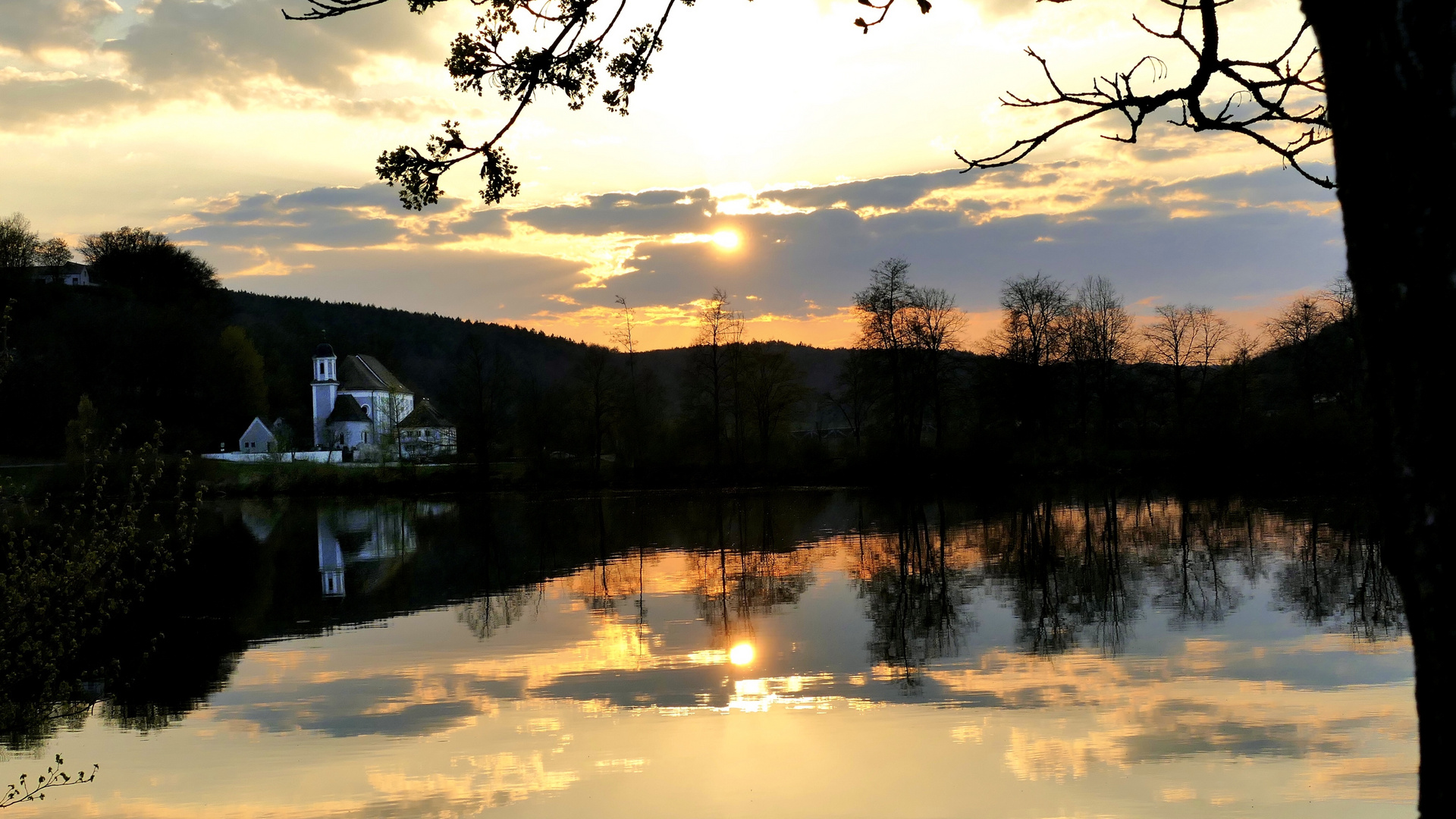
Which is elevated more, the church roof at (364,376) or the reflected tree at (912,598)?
the church roof at (364,376)

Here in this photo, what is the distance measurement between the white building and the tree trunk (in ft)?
306

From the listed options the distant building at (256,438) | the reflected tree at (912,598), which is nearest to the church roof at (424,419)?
the distant building at (256,438)

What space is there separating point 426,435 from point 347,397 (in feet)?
58.9

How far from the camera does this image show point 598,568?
80.4ft

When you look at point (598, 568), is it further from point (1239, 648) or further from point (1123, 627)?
point (1239, 648)

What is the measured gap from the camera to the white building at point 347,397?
321 feet

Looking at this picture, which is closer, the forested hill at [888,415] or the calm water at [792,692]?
the calm water at [792,692]

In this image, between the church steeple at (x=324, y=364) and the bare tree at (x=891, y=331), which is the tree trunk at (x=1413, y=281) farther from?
the church steeple at (x=324, y=364)

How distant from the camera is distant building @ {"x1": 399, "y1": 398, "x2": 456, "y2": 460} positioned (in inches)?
2972

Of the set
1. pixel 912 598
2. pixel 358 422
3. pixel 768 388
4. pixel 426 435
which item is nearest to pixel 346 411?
pixel 358 422

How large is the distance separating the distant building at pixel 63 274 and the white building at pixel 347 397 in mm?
24632

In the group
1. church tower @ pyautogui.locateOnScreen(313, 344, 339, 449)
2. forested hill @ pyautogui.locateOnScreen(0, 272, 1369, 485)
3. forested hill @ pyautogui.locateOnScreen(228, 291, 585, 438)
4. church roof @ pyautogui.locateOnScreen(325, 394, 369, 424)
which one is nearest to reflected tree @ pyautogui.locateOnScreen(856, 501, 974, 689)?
forested hill @ pyautogui.locateOnScreen(0, 272, 1369, 485)

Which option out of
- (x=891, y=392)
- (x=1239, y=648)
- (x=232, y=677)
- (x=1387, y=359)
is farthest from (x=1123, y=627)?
(x=891, y=392)

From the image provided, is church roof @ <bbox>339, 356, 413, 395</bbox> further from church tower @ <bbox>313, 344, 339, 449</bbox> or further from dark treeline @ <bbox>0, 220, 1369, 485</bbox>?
dark treeline @ <bbox>0, 220, 1369, 485</bbox>
